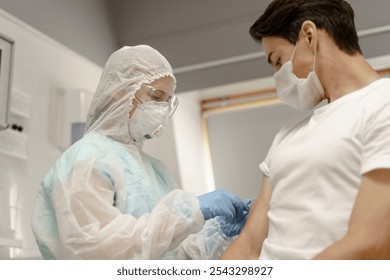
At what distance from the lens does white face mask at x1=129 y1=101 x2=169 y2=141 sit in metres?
1.44

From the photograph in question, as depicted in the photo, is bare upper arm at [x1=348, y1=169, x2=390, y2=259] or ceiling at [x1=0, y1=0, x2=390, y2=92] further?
ceiling at [x1=0, y1=0, x2=390, y2=92]

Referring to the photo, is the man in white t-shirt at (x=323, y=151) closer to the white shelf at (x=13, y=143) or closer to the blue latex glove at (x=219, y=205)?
the blue latex glove at (x=219, y=205)

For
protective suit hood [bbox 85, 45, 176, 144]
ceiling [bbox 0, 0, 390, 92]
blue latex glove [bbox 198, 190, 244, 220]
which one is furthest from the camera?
ceiling [bbox 0, 0, 390, 92]

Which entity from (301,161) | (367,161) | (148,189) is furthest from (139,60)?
(367,161)

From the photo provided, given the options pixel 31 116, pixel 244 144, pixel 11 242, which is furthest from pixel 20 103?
pixel 244 144

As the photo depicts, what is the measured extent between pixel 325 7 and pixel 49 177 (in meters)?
0.90

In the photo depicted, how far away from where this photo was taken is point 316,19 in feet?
3.46

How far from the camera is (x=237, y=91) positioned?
2.12 m

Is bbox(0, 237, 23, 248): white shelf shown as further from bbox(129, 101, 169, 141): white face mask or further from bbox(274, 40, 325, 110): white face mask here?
bbox(274, 40, 325, 110): white face mask

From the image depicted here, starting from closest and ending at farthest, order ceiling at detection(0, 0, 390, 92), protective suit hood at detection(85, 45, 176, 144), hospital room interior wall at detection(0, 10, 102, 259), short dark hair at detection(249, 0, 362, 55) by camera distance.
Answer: short dark hair at detection(249, 0, 362, 55) → protective suit hood at detection(85, 45, 176, 144) → hospital room interior wall at detection(0, 10, 102, 259) → ceiling at detection(0, 0, 390, 92)

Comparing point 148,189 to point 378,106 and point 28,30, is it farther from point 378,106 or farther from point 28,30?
point 28,30

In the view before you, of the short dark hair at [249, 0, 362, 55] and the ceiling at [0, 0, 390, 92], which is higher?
the ceiling at [0, 0, 390, 92]

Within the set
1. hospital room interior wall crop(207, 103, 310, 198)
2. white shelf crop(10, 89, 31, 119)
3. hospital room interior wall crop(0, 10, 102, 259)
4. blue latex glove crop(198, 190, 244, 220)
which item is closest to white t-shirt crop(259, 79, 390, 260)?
blue latex glove crop(198, 190, 244, 220)

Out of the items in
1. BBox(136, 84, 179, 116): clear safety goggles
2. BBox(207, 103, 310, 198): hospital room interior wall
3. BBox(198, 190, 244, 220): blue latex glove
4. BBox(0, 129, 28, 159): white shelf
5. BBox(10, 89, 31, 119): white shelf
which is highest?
BBox(10, 89, 31, 119): white shelf
